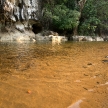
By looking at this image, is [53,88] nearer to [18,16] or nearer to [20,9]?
[18,16]

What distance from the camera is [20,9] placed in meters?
12.2

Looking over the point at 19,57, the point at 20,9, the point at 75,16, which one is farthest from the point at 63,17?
the point at 19,57

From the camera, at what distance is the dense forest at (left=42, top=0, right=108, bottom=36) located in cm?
1348

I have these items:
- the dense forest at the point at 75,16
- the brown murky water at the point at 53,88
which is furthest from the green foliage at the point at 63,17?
the brown murky water at the point at 53,88

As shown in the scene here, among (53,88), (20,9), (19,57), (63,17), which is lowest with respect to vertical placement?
(53,88)

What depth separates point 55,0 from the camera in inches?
595

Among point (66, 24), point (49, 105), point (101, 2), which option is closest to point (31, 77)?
point (49, 105)

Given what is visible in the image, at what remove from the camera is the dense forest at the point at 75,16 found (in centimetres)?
1348

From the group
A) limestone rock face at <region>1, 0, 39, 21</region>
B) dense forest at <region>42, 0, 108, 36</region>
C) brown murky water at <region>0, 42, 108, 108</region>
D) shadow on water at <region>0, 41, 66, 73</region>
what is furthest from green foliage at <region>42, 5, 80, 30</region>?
brown murky water at <region>0, 42, 108, 108</region>

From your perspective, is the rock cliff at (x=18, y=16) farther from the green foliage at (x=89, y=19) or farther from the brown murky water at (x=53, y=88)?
Answer: the brown murky water at (x=53, y=88)

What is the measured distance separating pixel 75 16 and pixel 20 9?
4608mm

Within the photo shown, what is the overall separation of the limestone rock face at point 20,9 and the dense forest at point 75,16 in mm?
1038

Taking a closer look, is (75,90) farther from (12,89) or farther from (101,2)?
(101,2)

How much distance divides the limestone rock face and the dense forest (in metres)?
1.04
